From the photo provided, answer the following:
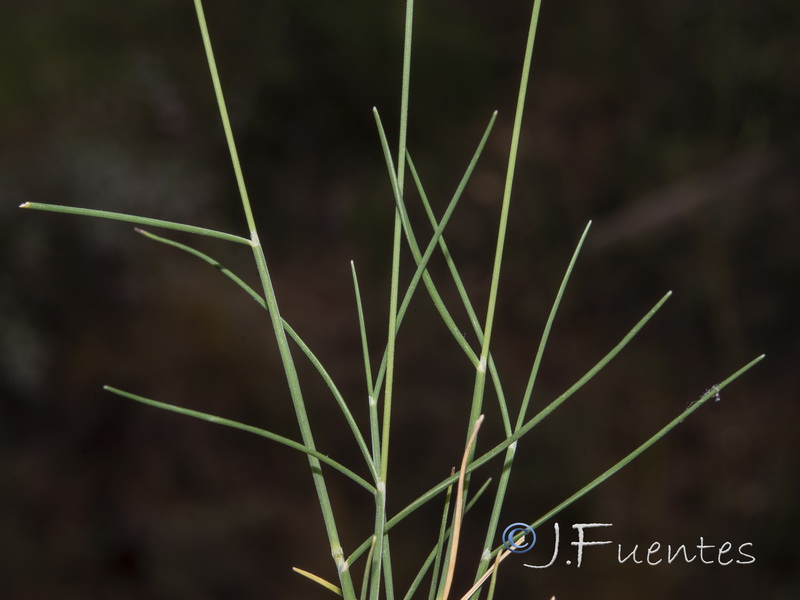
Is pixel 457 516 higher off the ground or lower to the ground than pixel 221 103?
lower

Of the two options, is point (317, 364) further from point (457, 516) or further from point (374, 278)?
point (374, 278)

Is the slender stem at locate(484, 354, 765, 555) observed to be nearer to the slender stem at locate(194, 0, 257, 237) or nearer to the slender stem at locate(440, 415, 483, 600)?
the slender stem at locate(440, 415, 483, 600)

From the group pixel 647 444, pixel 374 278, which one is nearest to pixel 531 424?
pixel 647 444

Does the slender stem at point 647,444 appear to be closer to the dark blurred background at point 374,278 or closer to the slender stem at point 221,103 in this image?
the slender stem at point 221,103

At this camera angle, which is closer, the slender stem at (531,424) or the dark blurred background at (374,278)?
the slender stem at (531,424)

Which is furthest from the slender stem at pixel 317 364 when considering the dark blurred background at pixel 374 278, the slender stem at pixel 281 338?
the dark blurred background at pixel 374 278

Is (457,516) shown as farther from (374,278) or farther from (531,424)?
(374,278)

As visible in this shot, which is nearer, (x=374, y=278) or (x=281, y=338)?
(x=281, y=338)

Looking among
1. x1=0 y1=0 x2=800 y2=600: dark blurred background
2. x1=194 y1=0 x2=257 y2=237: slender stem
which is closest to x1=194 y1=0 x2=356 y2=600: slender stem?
x1=194 y1=0 x2=257 y2=237: slender stem
